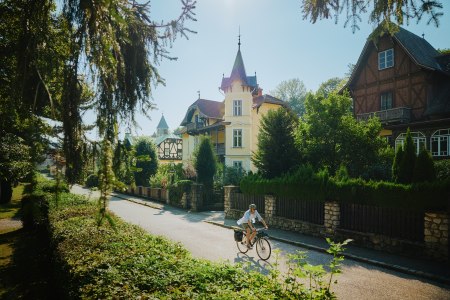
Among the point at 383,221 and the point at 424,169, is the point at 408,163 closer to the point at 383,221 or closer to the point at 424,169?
the point at 424,169

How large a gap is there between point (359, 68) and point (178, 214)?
68.5 feet

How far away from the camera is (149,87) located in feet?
18.4

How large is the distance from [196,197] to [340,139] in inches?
461

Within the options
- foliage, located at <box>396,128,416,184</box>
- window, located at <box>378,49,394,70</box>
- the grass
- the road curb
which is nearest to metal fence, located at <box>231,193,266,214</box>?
the road curb

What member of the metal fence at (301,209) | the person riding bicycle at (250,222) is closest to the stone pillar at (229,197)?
the metal fence at (301,209)

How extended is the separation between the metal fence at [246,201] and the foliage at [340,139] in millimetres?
3808

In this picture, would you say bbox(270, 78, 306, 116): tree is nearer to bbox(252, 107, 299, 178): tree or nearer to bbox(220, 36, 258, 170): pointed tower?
bbox(220, 36, 258, 170): pointed tower

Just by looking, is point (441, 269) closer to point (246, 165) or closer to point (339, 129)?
point (339, 129)

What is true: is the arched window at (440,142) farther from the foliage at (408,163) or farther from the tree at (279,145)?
the tree at (279,145)

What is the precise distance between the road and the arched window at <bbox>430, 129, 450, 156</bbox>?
16272 millimetres

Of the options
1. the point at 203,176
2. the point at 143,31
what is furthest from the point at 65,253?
the point at 203,176

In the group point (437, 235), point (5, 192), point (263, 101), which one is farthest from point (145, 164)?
point (437, 235)

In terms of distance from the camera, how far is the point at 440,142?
21.2 m

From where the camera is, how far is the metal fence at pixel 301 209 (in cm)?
1368
